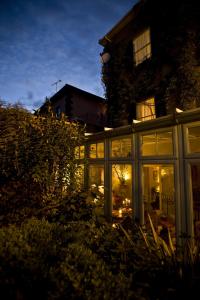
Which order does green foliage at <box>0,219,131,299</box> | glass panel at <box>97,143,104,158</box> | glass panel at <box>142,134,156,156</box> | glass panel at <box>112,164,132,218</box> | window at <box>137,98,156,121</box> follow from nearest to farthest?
green foliage at <box>0,219,131,299</box>
glass panel at <box>142,134,156,156</box>
glass panel at <box>112,164,132,218</box>
glass panel at <box>97,143,104,158</box>
window at <box>137,98,156,121</box>

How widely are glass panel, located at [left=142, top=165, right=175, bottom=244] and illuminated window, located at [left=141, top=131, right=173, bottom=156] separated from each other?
0.97 metres

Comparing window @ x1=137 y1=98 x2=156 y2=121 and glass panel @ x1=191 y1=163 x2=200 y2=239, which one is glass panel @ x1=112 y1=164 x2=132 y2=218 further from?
Result: window @ x1=137 y1=98 x2=156 y2=121

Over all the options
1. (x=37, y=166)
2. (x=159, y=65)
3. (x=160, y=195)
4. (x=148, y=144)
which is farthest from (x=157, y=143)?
(x=160, y=195)

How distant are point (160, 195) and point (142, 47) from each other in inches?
281

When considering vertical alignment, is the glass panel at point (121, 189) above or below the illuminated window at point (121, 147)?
below

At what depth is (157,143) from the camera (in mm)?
6102

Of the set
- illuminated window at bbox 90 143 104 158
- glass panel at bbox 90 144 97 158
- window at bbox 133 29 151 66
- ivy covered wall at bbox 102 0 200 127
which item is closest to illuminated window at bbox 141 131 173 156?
illuminated window at bbox 90 143 104 158

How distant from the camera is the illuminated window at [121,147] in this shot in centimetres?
734

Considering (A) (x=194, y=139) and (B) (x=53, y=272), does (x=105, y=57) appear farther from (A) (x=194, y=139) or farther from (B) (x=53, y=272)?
(B) (x=53, y=272)

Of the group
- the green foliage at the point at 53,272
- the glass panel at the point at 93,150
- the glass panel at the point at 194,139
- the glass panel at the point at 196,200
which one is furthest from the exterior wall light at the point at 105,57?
the green foliage at the point at 53,272

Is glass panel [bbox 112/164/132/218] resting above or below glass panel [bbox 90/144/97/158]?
below

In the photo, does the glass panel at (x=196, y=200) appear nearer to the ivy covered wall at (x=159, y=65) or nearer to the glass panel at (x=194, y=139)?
the glass panel at (x=194, y=139)

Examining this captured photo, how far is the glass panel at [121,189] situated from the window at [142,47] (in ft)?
17.6

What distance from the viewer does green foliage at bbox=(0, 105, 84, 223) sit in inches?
181
